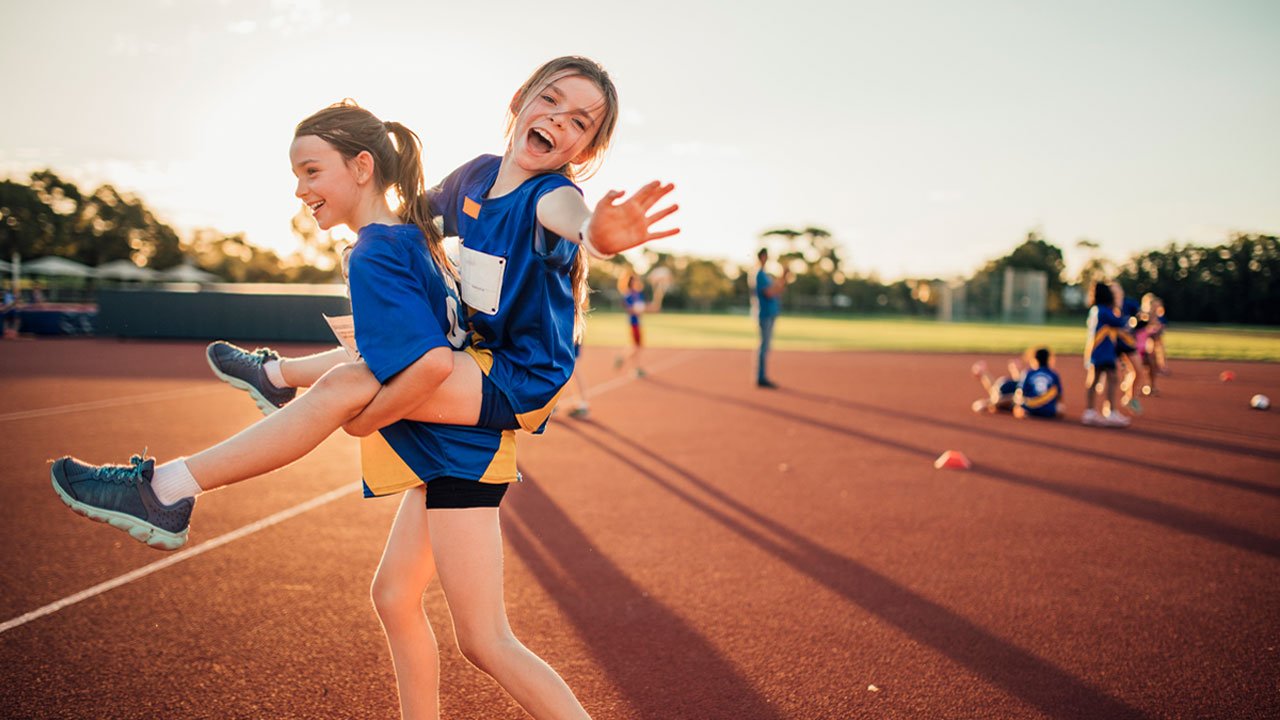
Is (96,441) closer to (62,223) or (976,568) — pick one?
(976,568)

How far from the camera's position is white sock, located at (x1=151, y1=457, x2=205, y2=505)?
179 centimetres

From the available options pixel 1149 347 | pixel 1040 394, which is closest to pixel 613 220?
pixel 1040 394

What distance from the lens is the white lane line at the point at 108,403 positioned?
9.10 meters

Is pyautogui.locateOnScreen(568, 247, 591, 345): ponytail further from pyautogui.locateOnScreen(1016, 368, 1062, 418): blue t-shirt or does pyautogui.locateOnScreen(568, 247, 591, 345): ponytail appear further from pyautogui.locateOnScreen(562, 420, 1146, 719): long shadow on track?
pyautogui.locateOnScreen(1016, 368, 1062, 418): blue t-shirt

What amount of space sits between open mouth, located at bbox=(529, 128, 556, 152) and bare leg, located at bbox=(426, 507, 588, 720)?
947 mm

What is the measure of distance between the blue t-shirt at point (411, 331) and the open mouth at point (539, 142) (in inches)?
15.0

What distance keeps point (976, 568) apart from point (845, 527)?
0.96 metres

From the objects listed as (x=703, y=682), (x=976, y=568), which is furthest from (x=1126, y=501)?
(x=703, y=682)

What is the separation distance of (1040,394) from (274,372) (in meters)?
10.1

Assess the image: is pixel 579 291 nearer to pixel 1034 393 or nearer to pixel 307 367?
pixel 307 367

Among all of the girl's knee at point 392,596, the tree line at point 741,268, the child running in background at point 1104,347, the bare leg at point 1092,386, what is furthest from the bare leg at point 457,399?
the tree line at point 741,268

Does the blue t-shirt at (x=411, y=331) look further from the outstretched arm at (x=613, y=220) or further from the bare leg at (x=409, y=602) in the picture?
the outstretched arm at (x=613, y=220)

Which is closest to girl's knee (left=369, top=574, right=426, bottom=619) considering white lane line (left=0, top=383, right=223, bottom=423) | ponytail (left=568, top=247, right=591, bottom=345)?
ponytail (left=568, top=247, right=591, bottom=345)

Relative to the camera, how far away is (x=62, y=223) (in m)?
55.2
